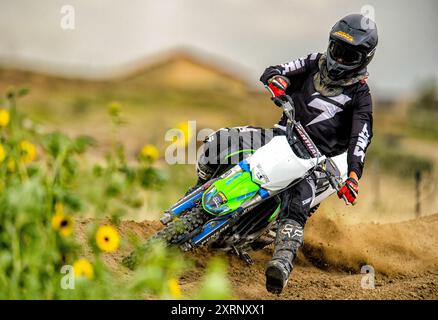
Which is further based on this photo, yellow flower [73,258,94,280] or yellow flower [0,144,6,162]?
yellow flower [0,144,6,162]

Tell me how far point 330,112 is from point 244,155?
89 centimetres

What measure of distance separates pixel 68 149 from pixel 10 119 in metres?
0.40

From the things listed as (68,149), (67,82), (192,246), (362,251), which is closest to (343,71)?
(192,246)

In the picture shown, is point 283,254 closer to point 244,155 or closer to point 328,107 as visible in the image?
point 244,155

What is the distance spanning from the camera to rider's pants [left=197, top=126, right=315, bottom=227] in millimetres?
6801

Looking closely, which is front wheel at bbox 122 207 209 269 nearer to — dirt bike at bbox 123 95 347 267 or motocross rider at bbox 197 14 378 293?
dirt bike at bbox 123 95 347 267

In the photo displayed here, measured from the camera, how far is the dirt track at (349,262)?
6797 millimetres

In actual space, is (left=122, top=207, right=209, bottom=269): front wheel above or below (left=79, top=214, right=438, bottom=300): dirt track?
above

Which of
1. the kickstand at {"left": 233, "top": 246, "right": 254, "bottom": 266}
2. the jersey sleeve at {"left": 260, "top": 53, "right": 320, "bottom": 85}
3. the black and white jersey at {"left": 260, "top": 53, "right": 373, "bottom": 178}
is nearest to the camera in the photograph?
the black and white jersey at {"left": 260, "top": 53, "right": 373, "bottom": 178}

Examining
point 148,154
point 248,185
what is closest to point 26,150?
point 148,154

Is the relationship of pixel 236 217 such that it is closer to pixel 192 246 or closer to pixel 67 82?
pixel 192 246

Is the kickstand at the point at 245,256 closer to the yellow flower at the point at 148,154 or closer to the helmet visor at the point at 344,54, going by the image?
the helmet visor at the point at 344,54

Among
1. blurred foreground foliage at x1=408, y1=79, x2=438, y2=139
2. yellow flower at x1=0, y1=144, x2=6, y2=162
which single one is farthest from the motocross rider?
blurred foreground foliage at x1=408, y1=79, x2=438, y2=139
